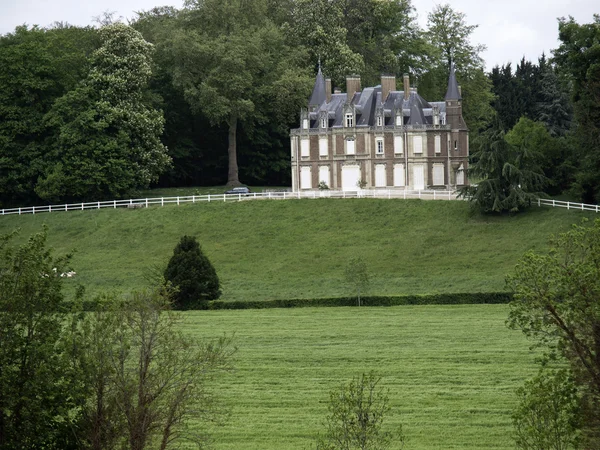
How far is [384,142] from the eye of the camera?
71688mm

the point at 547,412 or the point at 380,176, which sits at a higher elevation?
the point at 380,176

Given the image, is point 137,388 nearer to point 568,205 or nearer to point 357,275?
point 357,275

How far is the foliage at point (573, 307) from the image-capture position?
72.3ft

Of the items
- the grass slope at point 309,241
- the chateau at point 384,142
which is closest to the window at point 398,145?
the chateau at point 384,142

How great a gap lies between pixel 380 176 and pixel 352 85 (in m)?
6.11

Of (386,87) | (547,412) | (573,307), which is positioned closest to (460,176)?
(386,87)

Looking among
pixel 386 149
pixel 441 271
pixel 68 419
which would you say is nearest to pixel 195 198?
pixel 386 149

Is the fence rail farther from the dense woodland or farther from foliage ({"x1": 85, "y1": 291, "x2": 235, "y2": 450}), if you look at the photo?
foliage ({"x1": 85, "y1": 291, "x2": 235, "y2": 450})

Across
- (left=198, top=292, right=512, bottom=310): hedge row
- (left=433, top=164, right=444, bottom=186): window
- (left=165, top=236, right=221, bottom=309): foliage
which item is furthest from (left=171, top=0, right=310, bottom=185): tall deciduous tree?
(left=198, top=292, right=512, bottom=310): hedge row

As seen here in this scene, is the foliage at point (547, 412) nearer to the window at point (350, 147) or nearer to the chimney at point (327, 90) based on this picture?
the window at point (350, 147)

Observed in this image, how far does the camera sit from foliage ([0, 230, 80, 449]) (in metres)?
22.9

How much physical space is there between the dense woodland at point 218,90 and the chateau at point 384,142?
3.89 m

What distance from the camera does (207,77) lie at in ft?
249

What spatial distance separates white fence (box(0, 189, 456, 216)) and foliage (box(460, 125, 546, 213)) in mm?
4286
